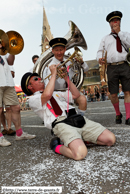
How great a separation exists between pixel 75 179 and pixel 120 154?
630 millimetres

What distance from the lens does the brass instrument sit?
2.83 metres

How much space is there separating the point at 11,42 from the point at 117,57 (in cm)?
193

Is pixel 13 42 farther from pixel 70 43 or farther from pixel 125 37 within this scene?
pixel 125 37

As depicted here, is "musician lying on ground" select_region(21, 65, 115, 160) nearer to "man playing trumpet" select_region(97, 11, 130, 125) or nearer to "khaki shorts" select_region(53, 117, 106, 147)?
"khaki shorts" select_region(53, 117, 106, 147)

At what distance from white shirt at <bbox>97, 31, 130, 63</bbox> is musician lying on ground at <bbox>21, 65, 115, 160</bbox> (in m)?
1.58

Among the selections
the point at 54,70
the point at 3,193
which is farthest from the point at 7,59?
the point at 3,193

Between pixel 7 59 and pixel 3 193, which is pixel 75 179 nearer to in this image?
pixel 3 193

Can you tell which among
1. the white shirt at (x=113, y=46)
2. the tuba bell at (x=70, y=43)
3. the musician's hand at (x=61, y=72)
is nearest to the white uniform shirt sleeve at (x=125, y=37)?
the white shirt at (x=113, y=46)

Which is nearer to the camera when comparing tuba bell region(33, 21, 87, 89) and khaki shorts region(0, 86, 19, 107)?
khaki shorts region(0, 86, 19, 107)

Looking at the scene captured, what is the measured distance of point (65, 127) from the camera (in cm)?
212

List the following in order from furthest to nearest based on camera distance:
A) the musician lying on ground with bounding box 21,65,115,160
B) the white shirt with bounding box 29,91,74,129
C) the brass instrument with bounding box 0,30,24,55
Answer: the brass instrument with bounding box 0,30,24,55, the white shirt with bounding box 29,91,74,129, the musician lying on ground with bounding box 21,65,115,160

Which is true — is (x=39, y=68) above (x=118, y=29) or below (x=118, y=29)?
below

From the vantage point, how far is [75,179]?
1.40 meters

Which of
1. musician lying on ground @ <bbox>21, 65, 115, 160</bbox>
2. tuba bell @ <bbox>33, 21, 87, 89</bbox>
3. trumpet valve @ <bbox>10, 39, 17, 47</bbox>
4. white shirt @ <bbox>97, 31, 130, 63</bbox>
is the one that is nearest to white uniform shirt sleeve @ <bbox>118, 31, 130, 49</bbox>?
white shirt @ <bbox>97, 31, 130, 63</bbox>
